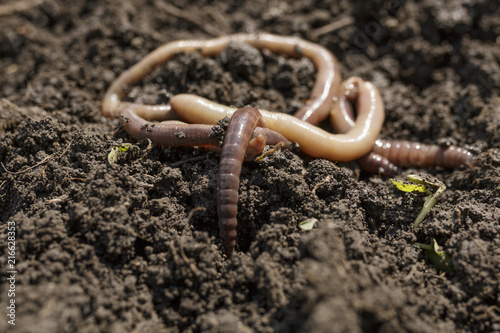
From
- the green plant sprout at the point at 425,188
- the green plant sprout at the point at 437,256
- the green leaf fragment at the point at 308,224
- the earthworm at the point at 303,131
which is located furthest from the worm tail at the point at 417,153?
the green leaf fragment at the point at 308,224

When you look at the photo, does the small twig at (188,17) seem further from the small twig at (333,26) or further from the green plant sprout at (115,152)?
the green plant sprout at (115,152)

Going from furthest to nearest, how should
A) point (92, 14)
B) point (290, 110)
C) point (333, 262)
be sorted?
point (92, 14), point (290, 110), point (333, 262)

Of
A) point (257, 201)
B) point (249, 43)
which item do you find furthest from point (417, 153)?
point (249, 43)

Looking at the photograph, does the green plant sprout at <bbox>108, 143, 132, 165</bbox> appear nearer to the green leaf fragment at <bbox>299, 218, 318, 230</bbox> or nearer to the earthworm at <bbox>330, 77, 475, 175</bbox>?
the green leaf fragment at <bbox>299, 218, 318, 230</bbox>

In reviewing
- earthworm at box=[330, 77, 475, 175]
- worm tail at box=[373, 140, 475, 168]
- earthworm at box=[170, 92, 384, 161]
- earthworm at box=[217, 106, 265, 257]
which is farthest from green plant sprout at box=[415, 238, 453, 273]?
earthworm at box=[217, 106, 265, 257]

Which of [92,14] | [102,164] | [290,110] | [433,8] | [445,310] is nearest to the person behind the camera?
[445,310]

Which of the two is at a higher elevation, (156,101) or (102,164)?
(156,101)

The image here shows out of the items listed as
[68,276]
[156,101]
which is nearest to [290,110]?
[156,101]

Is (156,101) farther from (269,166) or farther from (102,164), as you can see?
(269,166)
